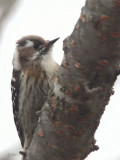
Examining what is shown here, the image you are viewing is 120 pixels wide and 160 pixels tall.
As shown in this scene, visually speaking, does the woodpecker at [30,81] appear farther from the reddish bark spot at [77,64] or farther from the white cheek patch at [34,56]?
the reddish bark spot at [77,64]

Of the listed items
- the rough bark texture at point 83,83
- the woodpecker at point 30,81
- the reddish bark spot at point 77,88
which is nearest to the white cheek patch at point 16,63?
the woodpecker at point 30,81

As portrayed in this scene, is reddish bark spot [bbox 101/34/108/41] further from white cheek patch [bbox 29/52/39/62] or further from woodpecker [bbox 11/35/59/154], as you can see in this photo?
white cheek patch [bbox 29/52/39/62]

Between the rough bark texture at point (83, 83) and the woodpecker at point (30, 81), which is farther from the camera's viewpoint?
the woodpecker at point (30, 81)

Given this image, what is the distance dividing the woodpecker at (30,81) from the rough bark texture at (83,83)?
136cm

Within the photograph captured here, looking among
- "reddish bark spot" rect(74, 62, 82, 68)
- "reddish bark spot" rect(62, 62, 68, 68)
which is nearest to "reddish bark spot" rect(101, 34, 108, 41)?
"reddish bark spot" rect(74, 62, 82, 68)

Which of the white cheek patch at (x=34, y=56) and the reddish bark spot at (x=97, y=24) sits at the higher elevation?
the white cheek patch at (x=34, y=56)

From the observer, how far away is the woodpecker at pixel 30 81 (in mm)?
4184

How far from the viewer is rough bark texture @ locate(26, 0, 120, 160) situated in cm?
220

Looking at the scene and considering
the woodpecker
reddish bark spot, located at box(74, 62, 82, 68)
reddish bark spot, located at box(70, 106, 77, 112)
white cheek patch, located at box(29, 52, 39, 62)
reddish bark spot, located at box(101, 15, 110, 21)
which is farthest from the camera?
white cheek patch, located at box(29, 52, 39, 62)

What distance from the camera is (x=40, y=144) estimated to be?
9.53 ft

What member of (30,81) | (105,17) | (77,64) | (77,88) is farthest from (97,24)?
(30,81)

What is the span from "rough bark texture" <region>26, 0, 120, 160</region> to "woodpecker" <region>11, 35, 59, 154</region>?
53.4 inches

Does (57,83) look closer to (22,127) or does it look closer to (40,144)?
(40,144)

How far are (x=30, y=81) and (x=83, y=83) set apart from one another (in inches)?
77.8
